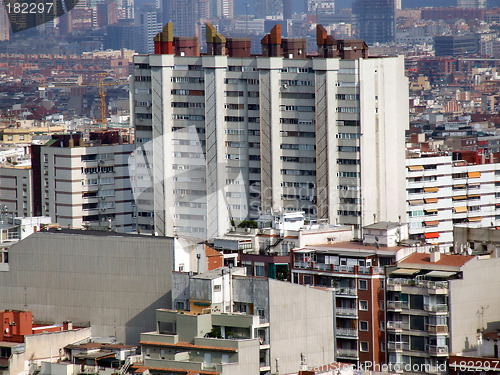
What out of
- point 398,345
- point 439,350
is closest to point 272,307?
point 398,345

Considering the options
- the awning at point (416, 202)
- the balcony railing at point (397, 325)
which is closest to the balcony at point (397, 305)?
the balcony railing at point (397, 325)

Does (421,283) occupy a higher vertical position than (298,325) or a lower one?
higher

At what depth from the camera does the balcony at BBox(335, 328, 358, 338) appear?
1389 inches

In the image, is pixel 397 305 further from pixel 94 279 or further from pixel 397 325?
pixel 94 279

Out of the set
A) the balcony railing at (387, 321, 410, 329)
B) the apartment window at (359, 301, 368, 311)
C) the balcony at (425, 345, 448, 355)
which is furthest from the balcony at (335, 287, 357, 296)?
the balcony at (425, 345, 448, 355)

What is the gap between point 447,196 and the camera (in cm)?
5906

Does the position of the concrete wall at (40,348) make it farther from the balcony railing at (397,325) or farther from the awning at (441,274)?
the awning at (441,274)

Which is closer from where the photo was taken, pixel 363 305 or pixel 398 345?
pixel 398 345

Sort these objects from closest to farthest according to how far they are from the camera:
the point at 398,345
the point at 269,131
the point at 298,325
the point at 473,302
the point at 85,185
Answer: the point at 298,325 → the point at 473,302 → the point at 398,345 → the point at 269,131 → the point at 85,185

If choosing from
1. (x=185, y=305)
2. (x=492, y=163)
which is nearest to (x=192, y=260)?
(x=185, y=305)

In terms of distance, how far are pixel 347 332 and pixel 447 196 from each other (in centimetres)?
2430

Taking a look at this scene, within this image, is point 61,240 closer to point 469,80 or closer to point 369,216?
point 369,216

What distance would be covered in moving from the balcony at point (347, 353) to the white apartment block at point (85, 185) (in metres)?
23.5

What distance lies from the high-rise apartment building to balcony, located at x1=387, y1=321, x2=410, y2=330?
63.2 feet
